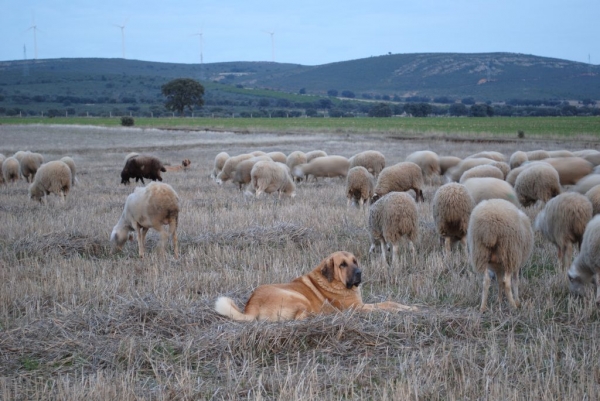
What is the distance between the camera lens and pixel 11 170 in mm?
23062

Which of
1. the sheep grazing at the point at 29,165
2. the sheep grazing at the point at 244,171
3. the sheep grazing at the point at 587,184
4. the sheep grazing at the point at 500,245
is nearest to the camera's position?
the sheep grazing at the point at 500,245

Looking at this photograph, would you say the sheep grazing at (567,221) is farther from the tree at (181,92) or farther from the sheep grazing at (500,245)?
the tree at (181,92)

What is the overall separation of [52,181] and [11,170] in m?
6.93

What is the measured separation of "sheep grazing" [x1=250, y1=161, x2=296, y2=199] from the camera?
18.3 metres

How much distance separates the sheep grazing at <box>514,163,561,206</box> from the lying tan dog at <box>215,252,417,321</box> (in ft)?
27.2

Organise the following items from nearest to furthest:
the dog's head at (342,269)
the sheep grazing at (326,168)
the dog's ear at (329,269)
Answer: the dog's head at (342,269) → the dog's ear at (329,269) → the sheep grazing at (326,168)

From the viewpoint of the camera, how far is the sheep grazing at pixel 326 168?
22875 millimetres

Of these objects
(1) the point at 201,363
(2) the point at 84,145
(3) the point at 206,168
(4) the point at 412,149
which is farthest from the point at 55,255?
(2) the point at 84,145

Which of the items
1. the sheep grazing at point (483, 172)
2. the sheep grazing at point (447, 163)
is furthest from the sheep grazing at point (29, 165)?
the sheep grazing at point (483, 172)

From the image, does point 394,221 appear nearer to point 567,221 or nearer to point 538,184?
point 567,221

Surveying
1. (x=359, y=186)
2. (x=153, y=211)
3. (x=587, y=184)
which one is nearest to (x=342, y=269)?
(x=153, y=211)

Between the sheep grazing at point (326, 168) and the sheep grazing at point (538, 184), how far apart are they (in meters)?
8.91

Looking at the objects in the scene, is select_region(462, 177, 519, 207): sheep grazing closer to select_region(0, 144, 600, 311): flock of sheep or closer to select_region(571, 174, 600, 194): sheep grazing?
select_region(0, 144, 600, 311): flock of sheep

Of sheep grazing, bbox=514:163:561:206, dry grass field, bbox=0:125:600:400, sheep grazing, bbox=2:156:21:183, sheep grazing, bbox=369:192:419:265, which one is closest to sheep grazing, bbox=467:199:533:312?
dry grass field, bbox=0:125:600:400
